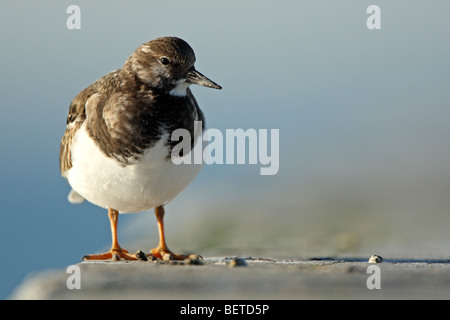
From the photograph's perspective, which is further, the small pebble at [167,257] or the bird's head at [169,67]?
the small pebble at [167,257]

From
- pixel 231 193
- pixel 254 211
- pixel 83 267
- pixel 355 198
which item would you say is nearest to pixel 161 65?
pixel 83 267

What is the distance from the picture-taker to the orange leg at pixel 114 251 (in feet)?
21.2

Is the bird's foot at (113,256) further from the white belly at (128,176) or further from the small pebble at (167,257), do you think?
the white belly at (128,176)

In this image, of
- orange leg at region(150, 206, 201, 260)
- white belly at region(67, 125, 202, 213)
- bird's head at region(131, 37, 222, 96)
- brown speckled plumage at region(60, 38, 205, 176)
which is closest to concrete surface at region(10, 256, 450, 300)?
white belly at region(67, 125, 202, 213)

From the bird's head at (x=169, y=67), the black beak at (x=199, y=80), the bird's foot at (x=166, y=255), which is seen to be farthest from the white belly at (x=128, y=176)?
the black beak at (x=199, y=80)

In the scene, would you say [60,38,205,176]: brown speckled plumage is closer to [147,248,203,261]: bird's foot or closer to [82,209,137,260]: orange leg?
[82,209,137,260]: orange leg

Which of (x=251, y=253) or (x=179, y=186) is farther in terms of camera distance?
(x=251, y=253)

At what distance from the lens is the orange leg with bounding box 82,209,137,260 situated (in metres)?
6.47

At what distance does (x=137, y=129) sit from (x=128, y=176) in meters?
0.45

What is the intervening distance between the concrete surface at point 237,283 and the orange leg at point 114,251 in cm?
113

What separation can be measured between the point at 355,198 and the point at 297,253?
5.26 m

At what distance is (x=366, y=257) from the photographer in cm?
655

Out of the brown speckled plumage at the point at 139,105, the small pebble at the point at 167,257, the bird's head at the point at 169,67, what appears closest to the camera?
the brown speckled plumage at the point at 139,105
